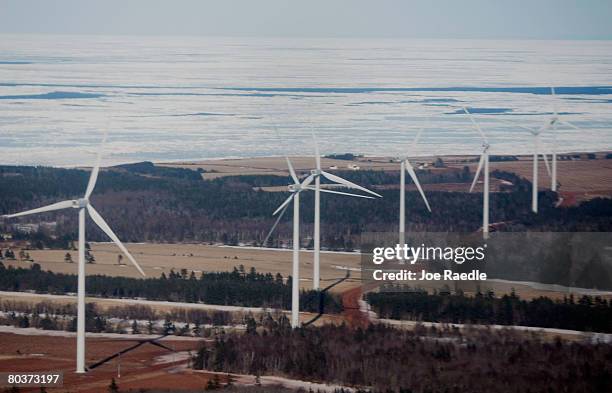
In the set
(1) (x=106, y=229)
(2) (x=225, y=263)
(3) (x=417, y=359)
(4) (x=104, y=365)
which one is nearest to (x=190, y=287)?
(2) (x=225, y=263)

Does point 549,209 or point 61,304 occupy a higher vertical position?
point 549,209

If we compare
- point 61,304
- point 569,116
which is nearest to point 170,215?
point 61,304

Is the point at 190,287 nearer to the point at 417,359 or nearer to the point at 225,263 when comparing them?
the point at 225,263

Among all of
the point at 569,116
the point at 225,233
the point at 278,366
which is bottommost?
the point at 278,366

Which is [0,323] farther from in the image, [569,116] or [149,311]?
[569,116]

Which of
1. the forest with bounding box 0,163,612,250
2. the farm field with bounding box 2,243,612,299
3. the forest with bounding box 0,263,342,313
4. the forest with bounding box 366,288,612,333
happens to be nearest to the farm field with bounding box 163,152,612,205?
the forest with bounding box 0,163,612,250
